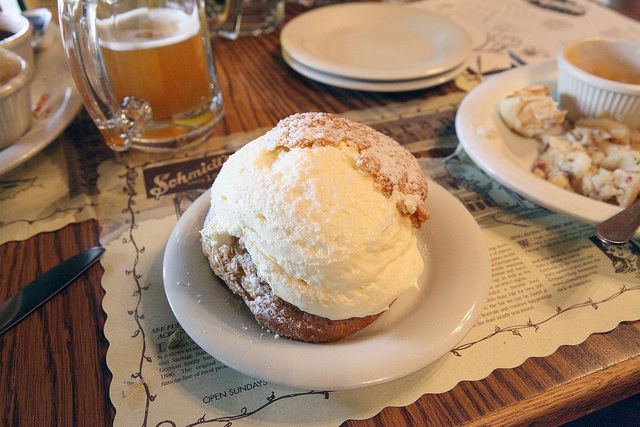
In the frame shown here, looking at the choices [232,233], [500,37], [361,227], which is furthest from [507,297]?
[500,37]

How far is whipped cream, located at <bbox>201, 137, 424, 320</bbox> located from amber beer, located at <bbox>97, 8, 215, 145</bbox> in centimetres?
50

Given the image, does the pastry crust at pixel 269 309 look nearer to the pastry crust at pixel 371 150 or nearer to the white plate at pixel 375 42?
the pastry crust at pixel 371 150

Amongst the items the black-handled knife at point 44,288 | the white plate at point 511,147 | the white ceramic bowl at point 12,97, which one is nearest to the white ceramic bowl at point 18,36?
the white ceramic bowl at point 12,97

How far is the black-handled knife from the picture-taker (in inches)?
26.7

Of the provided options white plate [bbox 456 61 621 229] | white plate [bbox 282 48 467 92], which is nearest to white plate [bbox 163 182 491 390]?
white plate [bbox 456 61 621 229]

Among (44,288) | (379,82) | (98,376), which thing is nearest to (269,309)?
(98,376)

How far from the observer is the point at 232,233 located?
2.01 ft

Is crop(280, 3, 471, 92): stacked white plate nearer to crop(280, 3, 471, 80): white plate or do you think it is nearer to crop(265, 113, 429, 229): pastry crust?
crop(280, 3, 471, 80): white plate

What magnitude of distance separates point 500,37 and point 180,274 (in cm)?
149

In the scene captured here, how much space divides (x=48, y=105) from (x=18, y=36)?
6.9 inches

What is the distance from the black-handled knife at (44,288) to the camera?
0.68 m

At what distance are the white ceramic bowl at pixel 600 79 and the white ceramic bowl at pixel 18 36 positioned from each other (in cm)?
129

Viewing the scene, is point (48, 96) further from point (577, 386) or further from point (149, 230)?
point (577, 386)

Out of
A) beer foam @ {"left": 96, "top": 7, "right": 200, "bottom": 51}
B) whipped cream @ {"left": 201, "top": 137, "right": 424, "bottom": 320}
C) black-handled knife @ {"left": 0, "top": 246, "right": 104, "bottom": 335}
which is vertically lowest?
black-handled knife @ {"left": 0, "top": 246, "right": 104, "bottom": 335}
